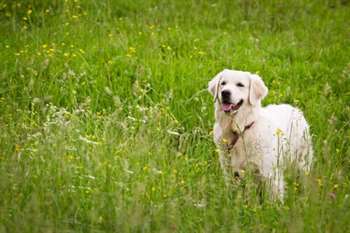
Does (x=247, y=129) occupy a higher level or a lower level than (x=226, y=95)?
lower

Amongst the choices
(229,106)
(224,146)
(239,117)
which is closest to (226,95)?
(229,106)

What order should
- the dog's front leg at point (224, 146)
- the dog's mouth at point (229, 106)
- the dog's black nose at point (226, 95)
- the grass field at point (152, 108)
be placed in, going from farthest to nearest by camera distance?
the dog's mouth at point (229, 106) < the dog's black nose at point (226, 95) < the dog's front leg at point (224, 146) < the grass field at point (152, 108)

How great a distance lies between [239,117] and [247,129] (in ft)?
0.50

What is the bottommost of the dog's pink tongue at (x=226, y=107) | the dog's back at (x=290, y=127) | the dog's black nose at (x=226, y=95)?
the dog's back at (x=290, y=127)

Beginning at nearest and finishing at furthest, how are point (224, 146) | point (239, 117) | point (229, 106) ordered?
point (224, 146)
point (229, 106)
point (239, 117)

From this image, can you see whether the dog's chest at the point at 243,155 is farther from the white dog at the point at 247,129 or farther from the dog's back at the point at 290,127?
the dog's back at the point at 290,127

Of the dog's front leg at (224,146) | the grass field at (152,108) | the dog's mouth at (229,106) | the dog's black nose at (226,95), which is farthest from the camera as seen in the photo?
the dog's mouth at (229,106)

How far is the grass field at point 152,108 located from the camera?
420 cm

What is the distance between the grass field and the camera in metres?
4.20

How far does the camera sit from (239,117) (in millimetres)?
5941

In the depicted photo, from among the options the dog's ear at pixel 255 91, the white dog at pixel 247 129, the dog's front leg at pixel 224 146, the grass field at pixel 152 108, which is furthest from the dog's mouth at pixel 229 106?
the grass field at pixel 152 108

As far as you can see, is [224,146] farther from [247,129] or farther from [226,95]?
[226,95]

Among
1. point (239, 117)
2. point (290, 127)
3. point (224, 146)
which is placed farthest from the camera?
point (290, 127)

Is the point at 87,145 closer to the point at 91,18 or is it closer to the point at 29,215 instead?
the point at 29,215
